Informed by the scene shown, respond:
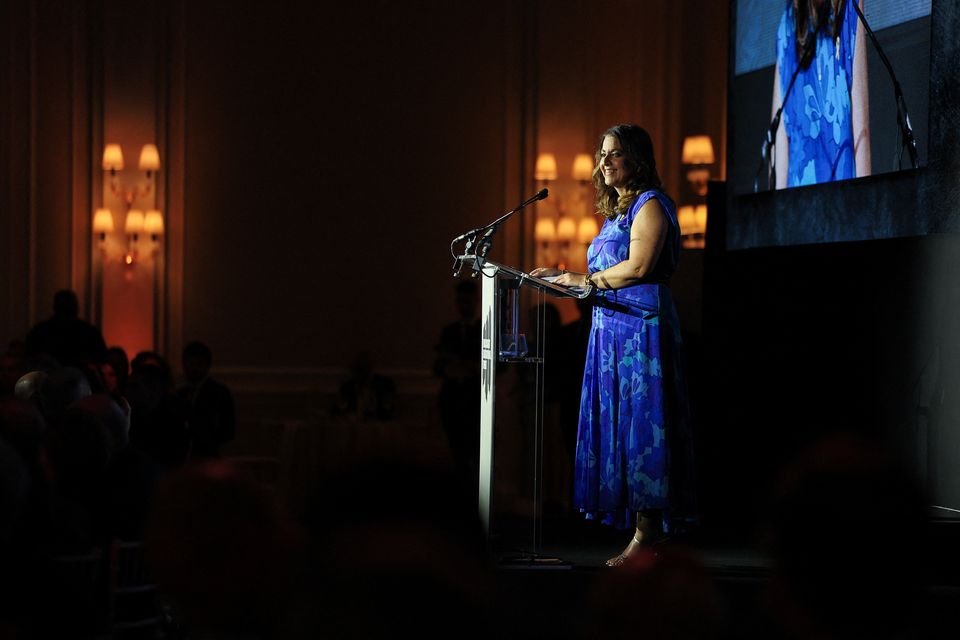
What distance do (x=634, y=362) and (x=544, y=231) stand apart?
204 inches

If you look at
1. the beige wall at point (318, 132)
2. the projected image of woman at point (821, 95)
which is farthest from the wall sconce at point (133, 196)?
the projected image of woman at point (821, 95)

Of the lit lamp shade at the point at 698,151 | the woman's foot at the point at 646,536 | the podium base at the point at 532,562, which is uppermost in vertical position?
the lit lamp shade at the point at 698,151

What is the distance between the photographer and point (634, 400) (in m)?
3.69

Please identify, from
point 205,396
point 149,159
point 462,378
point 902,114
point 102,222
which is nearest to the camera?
point 902,114

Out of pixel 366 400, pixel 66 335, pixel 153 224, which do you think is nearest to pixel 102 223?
pixel 153 224

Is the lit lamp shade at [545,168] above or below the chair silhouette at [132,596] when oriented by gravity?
above

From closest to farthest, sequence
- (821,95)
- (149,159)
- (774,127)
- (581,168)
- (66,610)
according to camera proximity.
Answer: (66,610) → (821,95) → (774,127) → (149,159) → (581,168)

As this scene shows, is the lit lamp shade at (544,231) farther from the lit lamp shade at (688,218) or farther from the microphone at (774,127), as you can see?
the microphone at (774,127)

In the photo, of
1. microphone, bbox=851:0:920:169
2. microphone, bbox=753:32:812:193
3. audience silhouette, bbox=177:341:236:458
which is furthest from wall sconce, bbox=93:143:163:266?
microphone, bbox=851:0:920:169

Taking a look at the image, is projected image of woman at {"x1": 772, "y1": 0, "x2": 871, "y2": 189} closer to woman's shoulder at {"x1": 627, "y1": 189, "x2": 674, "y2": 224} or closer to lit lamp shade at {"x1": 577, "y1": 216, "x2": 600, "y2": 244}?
woman's shoulder at {"x1": 627, "y1": 189, "x2": 674, "y2": 224}

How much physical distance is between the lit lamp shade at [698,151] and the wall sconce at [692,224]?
0.31 m

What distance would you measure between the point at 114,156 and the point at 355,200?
1.63m

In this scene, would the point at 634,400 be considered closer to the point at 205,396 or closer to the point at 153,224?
the point at 205,396

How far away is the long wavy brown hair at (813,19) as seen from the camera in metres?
5.06
